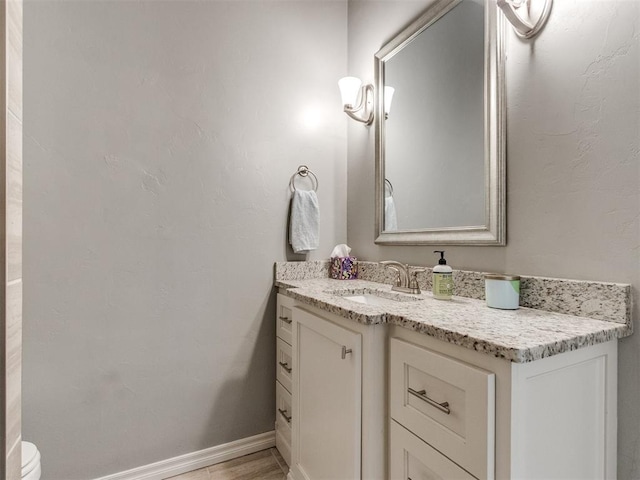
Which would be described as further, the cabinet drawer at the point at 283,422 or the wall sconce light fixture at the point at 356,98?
the wall sconce light fixture at the point at 356,98

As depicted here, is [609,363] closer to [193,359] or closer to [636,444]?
[636,444]

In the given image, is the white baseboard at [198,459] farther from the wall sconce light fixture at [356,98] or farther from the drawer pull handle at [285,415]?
the wall sconce light fixture at [356,98]

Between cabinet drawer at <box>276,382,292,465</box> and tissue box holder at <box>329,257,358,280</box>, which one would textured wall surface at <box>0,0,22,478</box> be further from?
tissue box holder at <box>329,257,358,280</box>

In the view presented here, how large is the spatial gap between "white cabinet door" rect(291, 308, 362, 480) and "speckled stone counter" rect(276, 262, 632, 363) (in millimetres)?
93

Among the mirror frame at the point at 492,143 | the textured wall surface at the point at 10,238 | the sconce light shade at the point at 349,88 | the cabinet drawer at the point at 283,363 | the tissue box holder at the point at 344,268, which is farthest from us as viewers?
the tissue box holder at the point at 344,268

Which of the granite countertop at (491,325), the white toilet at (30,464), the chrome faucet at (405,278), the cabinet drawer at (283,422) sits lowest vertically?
the cabinet drawer at (283,422)

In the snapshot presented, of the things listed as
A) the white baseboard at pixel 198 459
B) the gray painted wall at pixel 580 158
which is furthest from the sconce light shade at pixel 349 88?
the white baseboard at pixel 198 459

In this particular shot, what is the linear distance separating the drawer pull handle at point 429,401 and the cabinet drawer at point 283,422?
35.3 inches

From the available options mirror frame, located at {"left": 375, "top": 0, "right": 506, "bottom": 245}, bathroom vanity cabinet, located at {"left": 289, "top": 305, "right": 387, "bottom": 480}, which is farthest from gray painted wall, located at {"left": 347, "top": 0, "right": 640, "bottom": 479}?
bathroom vanity cabinet, located at {"left": 289, "top": 305, "right": 387, "bottom": 480}

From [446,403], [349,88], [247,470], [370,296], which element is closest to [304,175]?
[349,88]

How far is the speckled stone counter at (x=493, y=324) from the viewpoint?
2.41 ft

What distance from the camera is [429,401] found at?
2.83 ft

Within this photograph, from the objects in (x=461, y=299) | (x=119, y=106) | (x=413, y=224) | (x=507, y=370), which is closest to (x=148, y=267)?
(x=119, y=106)

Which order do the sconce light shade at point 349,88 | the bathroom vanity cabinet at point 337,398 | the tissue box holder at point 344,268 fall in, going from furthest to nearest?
the tissue box holder at point 344,268 → the sconce light shade at point 349,88 → the bathroom vanity cabinet at point 337,398
